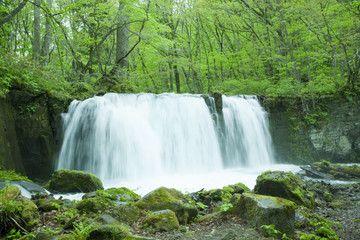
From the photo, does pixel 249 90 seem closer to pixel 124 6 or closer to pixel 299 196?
pixel 124 6

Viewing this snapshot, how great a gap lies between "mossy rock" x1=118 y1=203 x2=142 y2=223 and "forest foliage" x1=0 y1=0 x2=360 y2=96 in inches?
179

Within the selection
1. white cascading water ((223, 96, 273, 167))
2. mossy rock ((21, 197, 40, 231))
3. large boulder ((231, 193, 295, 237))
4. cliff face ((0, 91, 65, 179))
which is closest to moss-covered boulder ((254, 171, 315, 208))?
large boulder ((231, 193, 295, 237))

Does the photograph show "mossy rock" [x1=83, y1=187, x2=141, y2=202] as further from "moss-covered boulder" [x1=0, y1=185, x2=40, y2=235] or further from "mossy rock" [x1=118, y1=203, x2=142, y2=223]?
"moss-covered boulder" [x1=0, y1=185, x2=40, y2=235]

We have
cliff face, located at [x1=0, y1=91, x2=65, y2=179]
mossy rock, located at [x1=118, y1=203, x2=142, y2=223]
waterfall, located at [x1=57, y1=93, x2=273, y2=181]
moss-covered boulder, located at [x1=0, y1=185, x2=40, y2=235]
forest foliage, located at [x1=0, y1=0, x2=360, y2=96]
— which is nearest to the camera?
moss-covered boulder, located at [x1=0, y1=185, x2=40, y2=235]

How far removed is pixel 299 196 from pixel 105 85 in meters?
10.6

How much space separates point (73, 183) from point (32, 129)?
13.0ft

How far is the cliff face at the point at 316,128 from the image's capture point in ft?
40.8

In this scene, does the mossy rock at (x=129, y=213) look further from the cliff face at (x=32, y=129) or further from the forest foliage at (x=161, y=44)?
the cliff face at (x=32, y=129)

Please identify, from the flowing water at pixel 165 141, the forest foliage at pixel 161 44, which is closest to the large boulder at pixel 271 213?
the flowing water at pixel 165 141

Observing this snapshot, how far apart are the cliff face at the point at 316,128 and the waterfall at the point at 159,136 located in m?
0.91

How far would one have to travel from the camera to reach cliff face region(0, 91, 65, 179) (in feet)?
27.9

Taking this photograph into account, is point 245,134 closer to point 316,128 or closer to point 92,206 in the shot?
point 316,128

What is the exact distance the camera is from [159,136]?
10617mm

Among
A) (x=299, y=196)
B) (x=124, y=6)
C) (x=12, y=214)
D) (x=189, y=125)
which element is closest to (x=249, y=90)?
(x=189, y=125)
